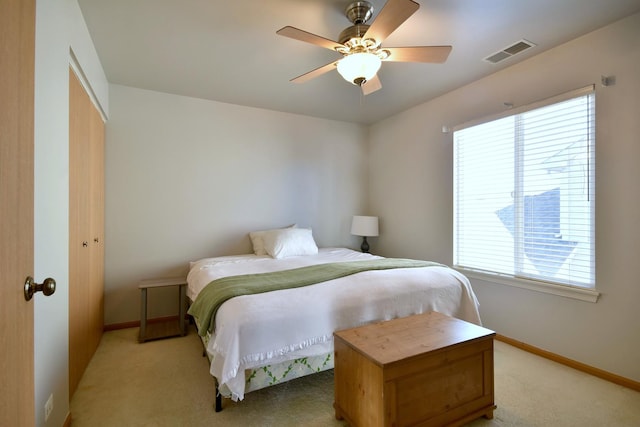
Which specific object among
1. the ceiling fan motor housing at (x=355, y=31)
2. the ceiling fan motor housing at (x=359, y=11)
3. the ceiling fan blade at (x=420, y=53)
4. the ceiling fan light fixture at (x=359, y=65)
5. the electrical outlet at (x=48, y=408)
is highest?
the ceiling fan motor housing at (x=359, y=11)

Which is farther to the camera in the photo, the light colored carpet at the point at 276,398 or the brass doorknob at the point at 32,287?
the light colored carpet at the point at 276,398

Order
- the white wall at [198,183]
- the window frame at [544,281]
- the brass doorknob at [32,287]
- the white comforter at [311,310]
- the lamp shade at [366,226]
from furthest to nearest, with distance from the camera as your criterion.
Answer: the lamp shade at [366,226]
the white wall at [198,183]
the window frame at [544,281]
the white comforter at [311,310]
the brass doorknob at [32,287]

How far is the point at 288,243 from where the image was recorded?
3436mm

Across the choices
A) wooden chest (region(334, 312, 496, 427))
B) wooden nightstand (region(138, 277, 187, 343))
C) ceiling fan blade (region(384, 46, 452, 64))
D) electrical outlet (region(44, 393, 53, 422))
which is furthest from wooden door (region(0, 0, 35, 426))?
wooden nightstand (region(138, 277, 187, 343))

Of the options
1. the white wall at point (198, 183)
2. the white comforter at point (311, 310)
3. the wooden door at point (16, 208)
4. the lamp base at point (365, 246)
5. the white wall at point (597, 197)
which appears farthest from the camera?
the lamp base at point (365, 246)

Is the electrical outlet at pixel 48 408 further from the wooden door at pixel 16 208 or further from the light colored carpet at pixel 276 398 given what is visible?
the wooden door at pixel 16 208

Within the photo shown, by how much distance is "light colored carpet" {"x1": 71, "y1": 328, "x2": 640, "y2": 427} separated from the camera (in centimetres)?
176

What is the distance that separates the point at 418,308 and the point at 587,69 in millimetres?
2252

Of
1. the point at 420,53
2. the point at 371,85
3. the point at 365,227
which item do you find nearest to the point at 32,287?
the point at 420,53

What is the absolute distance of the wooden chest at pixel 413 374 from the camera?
4.78ft

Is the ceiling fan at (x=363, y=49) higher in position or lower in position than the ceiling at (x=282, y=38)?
lower

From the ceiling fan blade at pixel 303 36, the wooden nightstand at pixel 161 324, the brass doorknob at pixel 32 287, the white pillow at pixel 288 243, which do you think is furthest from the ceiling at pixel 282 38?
the wooden nightstand at pixel 161 324

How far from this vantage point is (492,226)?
298 cm

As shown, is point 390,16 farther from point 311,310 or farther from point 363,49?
point 311,310
